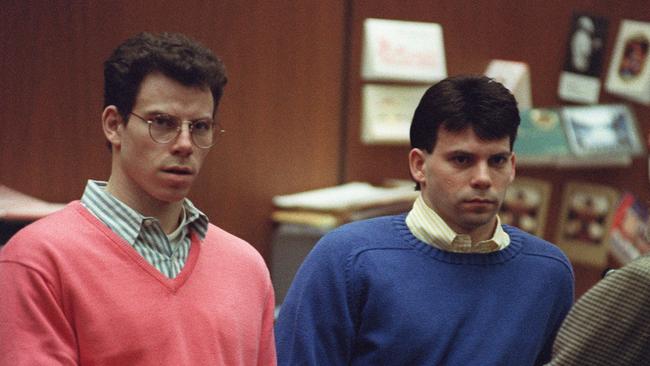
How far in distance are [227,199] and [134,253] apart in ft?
4.46

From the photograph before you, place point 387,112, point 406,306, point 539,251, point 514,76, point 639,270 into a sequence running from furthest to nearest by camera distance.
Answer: point 514,76 → point 387,112 → point 539,251 → point 406,306 → point 639,270

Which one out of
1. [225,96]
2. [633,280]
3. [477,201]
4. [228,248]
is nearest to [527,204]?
[225,96]

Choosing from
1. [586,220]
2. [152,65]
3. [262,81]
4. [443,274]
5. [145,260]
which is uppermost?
[152,65]

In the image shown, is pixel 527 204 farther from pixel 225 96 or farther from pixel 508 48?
pixel 225 96

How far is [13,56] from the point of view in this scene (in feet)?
7.68

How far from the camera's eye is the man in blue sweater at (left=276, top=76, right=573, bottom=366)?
187 cm

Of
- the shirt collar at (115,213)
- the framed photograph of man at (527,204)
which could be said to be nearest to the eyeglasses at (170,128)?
the shirt collar at (115,213)

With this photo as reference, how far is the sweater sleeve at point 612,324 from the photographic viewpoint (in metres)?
1.33

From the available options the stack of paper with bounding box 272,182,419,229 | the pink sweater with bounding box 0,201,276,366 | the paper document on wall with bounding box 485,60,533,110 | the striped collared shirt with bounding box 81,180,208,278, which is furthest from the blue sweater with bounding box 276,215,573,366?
the paper document on wall with bounding box 485,60,533,110

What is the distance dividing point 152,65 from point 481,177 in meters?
0.68

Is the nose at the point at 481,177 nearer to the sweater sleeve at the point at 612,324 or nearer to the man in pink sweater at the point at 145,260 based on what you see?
the man in pink sweater at the point at 145,260

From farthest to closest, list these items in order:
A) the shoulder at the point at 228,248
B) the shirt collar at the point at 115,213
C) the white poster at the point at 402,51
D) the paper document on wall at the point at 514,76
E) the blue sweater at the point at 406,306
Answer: the paper document on wall at the point at 514,76 < the white poster at the point at 402,51 < the blue sweater at the point at 406,306 < the shoulder at the point at 228,248 < the shirt collar at the point at 115,213

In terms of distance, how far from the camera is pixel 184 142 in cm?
164

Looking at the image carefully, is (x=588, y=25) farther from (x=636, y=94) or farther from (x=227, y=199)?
(x=227, y=199)
